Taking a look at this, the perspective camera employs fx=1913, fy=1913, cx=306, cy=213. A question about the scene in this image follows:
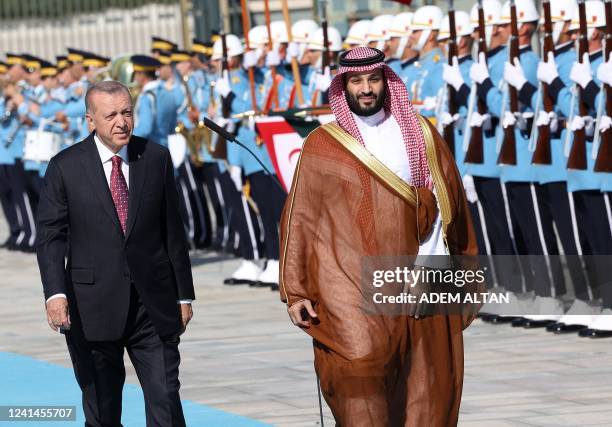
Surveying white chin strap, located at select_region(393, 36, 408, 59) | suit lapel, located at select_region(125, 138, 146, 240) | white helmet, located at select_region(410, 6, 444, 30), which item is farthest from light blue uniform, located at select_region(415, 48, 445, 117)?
suit lapel, located at select_region(125, 138, 146, 240)

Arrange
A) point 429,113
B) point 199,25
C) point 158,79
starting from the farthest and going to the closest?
point 199,25 < point 158,79 < point 429,113

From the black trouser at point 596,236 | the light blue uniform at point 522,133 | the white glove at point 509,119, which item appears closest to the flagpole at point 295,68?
the light blue uniform at point 522,133

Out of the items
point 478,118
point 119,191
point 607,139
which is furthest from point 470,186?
point 119,191

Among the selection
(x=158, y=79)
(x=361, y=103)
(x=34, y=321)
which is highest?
(x=361, y=103)

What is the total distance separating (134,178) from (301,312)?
3.06ft

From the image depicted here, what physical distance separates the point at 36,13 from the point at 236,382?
84.1 ft

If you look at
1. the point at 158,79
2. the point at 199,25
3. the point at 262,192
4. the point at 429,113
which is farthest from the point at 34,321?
the point at 199,25

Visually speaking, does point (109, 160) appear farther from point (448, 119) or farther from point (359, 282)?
point (448, 119)

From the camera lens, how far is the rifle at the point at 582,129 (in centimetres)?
1137

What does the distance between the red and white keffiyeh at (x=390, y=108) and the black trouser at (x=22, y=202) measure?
14034mm

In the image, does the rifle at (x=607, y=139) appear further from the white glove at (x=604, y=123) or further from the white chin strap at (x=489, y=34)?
Result: the white chin strap at (x=489, y=34)

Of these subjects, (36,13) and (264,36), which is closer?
(264,36)

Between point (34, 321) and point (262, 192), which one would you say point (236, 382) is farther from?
point (262, 192)

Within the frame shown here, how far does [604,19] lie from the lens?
38.4ft
